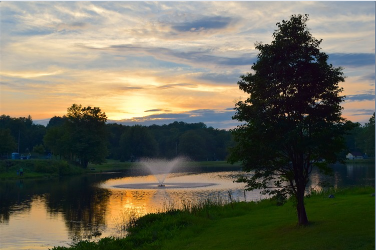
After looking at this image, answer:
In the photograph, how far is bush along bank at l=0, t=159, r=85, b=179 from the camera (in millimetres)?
92438

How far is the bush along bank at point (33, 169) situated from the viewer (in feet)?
303

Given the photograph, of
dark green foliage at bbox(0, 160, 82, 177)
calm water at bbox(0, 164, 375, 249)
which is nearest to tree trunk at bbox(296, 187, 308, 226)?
calm water at bbox(0, 164, 375, 249)

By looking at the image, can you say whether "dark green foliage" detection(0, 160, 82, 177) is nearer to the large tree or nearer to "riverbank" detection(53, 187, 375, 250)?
"riverbank" detection(53, 187, 375, 250)

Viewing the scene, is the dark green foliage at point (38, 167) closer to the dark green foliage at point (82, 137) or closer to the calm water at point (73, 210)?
the dark green foliage at point (82, 137)

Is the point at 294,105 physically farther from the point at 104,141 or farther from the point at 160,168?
the point at 104,141

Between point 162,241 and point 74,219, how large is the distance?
51.0ft

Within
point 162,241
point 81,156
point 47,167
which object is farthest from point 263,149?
point 81,156

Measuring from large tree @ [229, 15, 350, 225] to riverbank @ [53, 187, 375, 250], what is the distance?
2220mm

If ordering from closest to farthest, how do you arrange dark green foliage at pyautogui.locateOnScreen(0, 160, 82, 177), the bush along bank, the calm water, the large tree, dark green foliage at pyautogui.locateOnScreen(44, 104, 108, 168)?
the large tree
the calm water
the bush along bank
dark green foliage at pyautogui.locateOnScreen(0, 160, 82, 177)
dark green foliage at pyautogui.locateOnScreen(44, 104, 108, 168)

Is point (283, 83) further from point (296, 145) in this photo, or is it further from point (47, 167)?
point (47, 167)

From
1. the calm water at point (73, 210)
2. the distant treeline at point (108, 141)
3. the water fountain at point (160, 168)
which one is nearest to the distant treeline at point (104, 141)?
the distant treeline at point (108, 141)

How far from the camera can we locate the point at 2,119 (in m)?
197

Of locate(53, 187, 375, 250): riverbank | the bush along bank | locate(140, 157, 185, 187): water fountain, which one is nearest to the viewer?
locate(53, 187, 375, 250): riverbank

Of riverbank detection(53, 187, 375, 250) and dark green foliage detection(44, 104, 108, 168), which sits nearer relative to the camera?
riverbank detection(53, 187, 375, 250)
